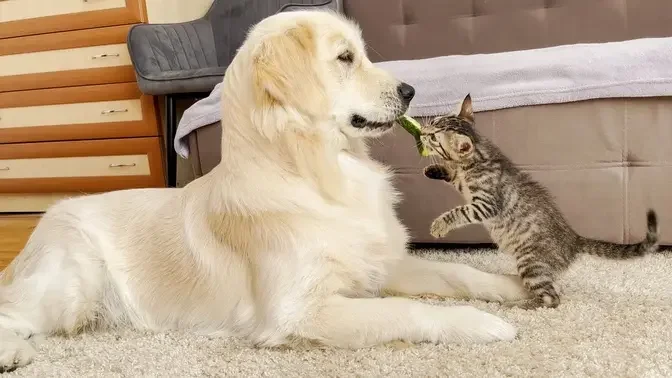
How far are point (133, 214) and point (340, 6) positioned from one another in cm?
190

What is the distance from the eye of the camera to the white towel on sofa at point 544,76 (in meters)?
1.53

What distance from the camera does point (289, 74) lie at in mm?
1150

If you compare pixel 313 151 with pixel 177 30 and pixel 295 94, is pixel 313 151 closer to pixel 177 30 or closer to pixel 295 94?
pixel 295 94

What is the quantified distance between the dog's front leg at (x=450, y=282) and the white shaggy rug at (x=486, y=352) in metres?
0.04

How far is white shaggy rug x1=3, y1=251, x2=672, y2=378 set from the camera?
101 cm

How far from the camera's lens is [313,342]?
45.0 inches

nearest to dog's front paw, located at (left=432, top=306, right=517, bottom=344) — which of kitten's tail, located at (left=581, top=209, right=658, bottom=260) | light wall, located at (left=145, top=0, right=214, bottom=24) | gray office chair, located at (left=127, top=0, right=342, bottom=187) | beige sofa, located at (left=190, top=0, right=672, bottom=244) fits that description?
kitten's tail, located at (left=581, top=209, right=658, bottom=260)

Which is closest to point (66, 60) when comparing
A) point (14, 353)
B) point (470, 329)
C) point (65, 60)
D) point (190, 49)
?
point (65, 60)

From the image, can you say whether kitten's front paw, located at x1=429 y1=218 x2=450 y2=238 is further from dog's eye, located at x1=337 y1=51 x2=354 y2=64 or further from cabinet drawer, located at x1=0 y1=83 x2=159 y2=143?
cabinet drawer, located at x1=0 y1=83 x2=159 y2=143

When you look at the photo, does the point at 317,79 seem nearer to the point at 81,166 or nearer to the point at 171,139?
the point at 171,139

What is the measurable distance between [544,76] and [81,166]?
8.70 feet

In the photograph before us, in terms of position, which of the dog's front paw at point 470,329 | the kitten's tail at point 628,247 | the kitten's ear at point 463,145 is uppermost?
the kitten's ear at point 463,145

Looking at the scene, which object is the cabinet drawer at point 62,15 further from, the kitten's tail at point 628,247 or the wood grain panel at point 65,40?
the kitten's tail at point 628,247

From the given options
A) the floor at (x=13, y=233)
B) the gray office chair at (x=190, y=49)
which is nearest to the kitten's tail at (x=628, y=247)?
the gray office chair at (x=190, y=49)
